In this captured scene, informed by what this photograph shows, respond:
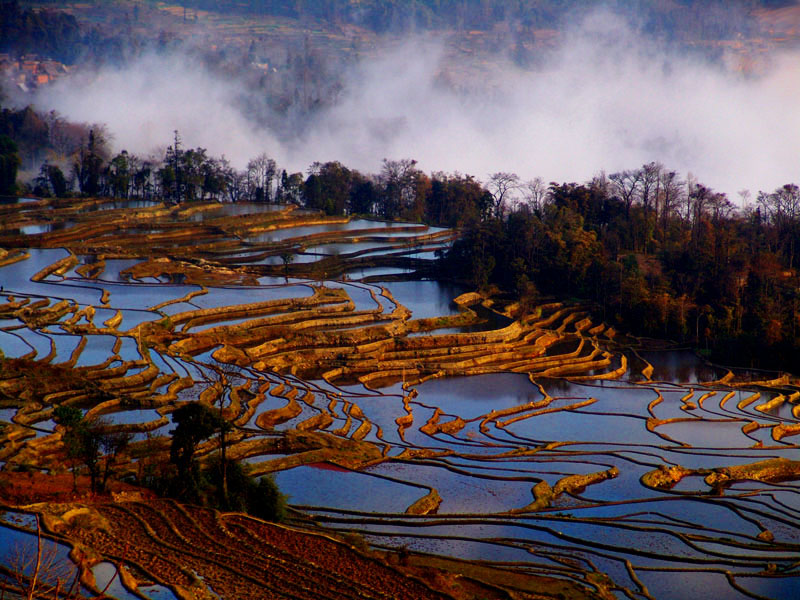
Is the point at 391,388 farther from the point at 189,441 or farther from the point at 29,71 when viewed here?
the point at 29,71

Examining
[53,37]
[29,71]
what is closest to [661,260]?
[29,71]

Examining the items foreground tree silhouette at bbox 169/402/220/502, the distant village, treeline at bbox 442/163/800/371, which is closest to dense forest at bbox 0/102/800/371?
treeline at bbox 442/163/800/371

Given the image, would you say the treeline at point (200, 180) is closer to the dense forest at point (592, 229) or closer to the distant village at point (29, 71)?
the dense forest at point (592, 229)

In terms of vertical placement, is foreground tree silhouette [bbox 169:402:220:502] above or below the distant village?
below

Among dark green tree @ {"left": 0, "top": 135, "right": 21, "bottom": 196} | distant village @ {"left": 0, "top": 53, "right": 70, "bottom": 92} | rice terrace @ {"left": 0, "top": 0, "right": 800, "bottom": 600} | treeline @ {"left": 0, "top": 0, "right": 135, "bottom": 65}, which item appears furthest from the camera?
treeline @ {"left": 0, "top": 0, "right": 135, "bottom": 65}

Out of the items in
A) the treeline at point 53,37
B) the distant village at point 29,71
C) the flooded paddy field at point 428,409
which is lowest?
the flooded paddy field at point 428,409

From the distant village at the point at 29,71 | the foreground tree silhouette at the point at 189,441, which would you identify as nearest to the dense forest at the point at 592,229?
the distant village at the point at 29,71

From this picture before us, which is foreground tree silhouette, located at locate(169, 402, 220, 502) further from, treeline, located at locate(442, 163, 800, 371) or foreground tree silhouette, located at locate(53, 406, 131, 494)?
treeline, located at locate(442, 163, 800, 371)
